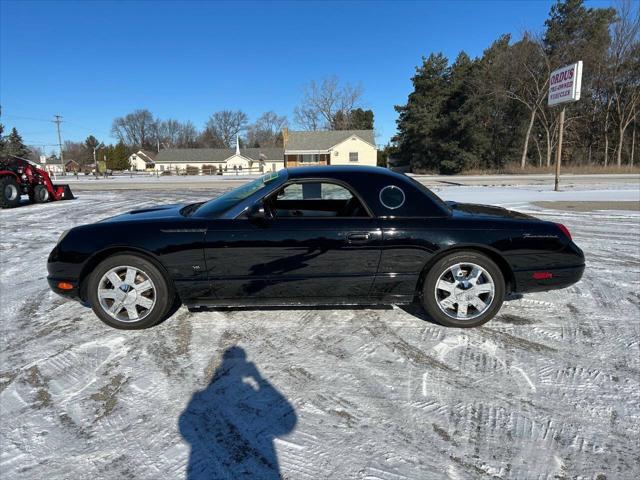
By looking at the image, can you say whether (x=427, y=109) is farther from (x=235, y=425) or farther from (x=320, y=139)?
(x=235, y=425)

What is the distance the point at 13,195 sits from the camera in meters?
12.7

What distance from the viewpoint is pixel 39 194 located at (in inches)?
546

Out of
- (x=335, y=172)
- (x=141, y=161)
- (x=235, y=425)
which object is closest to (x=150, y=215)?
(x=335, y=172)

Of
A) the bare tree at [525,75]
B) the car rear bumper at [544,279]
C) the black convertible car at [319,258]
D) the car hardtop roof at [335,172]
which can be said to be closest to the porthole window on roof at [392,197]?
the black convertible car at [319,258]

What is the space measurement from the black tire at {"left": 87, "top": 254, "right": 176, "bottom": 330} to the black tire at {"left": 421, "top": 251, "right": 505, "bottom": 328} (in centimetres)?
233

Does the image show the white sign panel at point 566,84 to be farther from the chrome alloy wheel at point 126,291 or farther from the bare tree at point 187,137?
the bare tree at point 187,137

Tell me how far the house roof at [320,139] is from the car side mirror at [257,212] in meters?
50.4

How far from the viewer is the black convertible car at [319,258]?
3.31 meters

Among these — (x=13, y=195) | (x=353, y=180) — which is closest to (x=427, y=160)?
(x=13, y=195)

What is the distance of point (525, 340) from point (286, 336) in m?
2.05

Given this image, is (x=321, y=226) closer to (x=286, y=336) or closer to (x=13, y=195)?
(x=286, y=336)

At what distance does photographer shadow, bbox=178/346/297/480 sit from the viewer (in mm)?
1962

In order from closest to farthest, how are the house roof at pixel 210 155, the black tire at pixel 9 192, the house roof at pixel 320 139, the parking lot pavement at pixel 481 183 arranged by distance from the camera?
1. the black tire at pixel 9 192
2. the parking lot pavement at pixel 481 183
3. the house roof at pixel 320 139
4. the house roof at pixel 210 155

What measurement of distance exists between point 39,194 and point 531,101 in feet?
137
